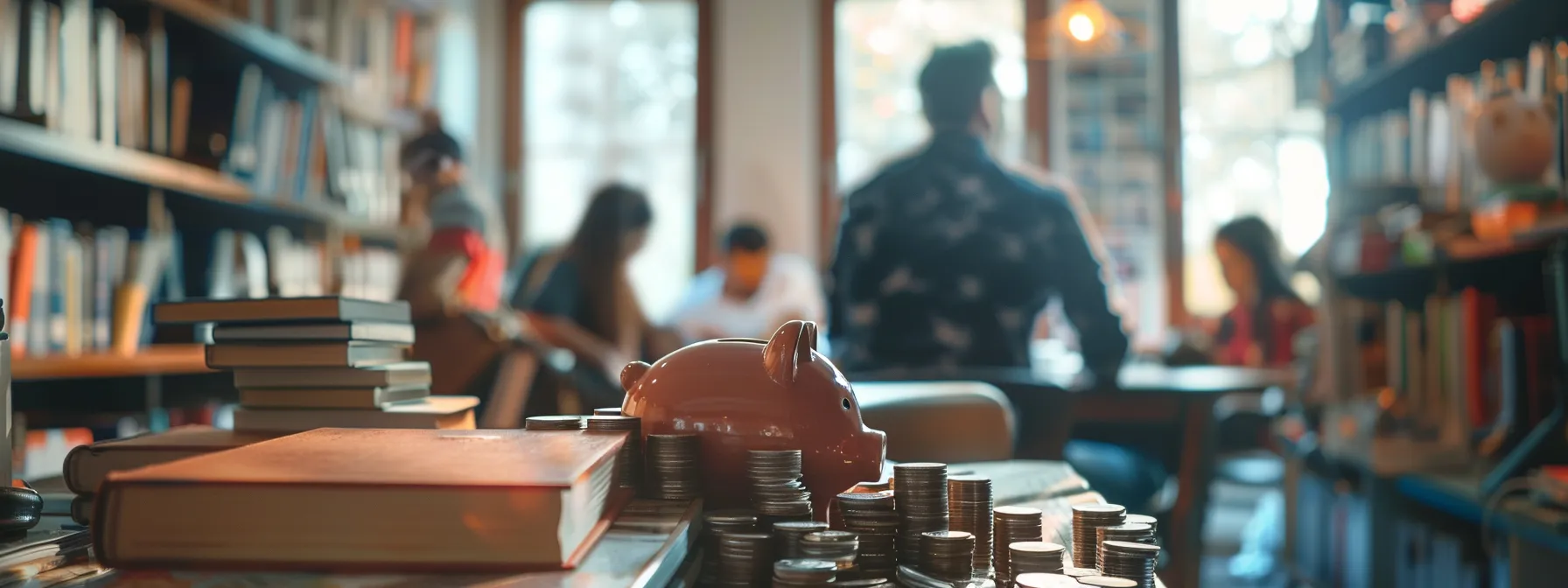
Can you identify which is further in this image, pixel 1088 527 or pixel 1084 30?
pixel 1084 30

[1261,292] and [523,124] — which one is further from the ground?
[523,124]

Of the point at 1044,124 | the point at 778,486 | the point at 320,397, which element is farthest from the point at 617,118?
the point at 778,486

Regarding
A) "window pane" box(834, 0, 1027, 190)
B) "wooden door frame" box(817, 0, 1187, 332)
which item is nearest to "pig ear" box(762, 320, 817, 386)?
"wooden door frame" box(817, 0, 1187, 332)

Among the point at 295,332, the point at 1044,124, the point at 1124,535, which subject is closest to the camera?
the point at 1124,535

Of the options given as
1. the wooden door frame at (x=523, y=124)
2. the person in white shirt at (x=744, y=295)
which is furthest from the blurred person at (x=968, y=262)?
the wooden door frame at (x=523, y=124)

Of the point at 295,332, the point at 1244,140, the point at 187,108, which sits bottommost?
the point at 295,332

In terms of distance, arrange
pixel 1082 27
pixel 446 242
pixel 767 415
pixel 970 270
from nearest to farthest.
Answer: pixel 767 415, pixel 970 270, pixel 446 242, pixel 1082 27

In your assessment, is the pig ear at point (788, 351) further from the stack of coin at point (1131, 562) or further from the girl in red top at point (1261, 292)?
the girl in red top at point (1261, 292)

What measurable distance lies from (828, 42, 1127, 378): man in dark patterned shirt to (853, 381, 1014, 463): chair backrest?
4.17 feet

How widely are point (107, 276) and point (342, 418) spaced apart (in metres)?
2.10

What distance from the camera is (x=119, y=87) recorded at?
2598mm

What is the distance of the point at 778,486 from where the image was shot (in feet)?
2.10

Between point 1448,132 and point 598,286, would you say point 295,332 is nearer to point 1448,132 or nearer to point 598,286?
point 1448,132

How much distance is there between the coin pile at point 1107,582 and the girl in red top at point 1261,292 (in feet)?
13.3
